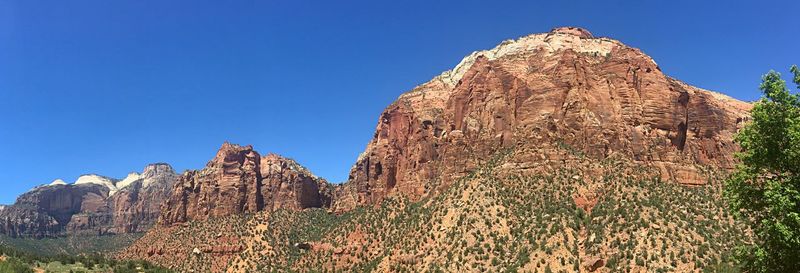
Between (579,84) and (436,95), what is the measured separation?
1423 inches

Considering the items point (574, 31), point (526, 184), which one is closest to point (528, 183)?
point (526, 184)

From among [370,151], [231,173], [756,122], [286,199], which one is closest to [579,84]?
[370,151]

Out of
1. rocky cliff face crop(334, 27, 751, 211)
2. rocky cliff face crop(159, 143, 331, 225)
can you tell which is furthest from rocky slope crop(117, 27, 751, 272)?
rocky cliff face crop(159, 143, 331, 225)

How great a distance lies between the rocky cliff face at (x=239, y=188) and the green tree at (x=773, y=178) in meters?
124

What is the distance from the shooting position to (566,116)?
9294 cm

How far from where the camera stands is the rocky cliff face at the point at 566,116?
88.9 meters

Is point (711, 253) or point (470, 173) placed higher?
point (470, 173)

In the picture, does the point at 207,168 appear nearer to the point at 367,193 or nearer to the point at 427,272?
the point at 367,193

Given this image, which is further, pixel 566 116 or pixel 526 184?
pixel 566 116

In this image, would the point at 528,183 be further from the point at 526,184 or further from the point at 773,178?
the point at 773,178

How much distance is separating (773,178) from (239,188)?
132688 mm

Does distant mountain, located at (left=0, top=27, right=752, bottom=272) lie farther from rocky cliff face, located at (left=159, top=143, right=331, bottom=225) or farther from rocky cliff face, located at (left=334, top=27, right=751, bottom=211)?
rocky cliff face, located at (left=159, top=143, right=331, bottom=225)

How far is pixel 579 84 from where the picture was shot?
9525cm

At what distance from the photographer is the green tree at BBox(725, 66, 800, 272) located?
80.5ft
